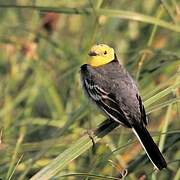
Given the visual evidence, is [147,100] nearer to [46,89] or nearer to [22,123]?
[22,123]

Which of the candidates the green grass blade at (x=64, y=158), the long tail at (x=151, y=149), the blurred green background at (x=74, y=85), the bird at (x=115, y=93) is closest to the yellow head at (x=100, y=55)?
the bird at (x=115, y=93)

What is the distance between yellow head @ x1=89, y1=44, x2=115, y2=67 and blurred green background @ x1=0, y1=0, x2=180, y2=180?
177 millimetres

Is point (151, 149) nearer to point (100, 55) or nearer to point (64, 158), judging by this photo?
point (64, 158)

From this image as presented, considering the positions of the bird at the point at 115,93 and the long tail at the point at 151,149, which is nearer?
the long tail at the point at 151,149

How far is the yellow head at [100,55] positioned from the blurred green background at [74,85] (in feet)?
0.58

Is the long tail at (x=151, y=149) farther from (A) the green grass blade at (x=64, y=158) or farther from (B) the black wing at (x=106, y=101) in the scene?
(A) the green grass blade at (x=64, y=158)

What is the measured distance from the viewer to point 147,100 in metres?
3.57

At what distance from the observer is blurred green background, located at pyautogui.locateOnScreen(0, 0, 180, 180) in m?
3.83

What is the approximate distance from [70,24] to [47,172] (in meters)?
3.98

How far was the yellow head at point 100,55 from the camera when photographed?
14.1 feet

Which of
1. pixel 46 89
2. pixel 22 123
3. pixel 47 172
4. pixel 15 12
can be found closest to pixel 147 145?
pixel 47 172

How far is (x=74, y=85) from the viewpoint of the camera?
5.01 meters

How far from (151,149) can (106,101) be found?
630 mm

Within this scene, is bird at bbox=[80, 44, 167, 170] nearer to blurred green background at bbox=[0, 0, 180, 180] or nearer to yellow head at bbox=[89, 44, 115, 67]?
yellow head at bbox=[89, 44, 115, 67]
